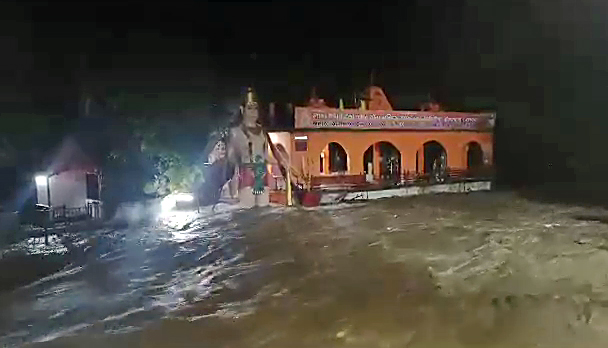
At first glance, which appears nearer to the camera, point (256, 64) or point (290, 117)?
point (290, 117)

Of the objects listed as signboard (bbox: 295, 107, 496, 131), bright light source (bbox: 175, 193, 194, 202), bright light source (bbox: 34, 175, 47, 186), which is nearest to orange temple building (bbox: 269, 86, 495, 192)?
signboard (bbox: 295, 107, 496, 131)

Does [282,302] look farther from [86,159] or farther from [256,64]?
[256,64]

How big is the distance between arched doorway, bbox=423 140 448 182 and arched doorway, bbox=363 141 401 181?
3.83 ft

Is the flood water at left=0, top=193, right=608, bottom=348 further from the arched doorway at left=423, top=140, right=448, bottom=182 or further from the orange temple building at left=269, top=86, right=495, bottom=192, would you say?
the arched doorway at left=423, top=140, right=448, bottom=182

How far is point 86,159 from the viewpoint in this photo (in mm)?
12672

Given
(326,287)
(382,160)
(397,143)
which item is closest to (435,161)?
(382,160)

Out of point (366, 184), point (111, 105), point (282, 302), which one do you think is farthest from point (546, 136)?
point (282, 302)

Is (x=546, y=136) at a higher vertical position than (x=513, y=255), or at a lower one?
higher

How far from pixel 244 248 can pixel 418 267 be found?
9.43ft

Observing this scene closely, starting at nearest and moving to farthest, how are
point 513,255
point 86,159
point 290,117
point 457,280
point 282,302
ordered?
1. point 282,302
2. point 457,280
3. point 513,255
4. point 86,159
5. point 290,117

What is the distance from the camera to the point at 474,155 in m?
20.4

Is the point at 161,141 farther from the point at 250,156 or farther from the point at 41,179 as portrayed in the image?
the point at 41,179

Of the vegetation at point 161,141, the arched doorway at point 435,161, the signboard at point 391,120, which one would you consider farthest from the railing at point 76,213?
the arched doorway at point 435,161

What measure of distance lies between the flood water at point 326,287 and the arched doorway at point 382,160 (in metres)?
6.77
